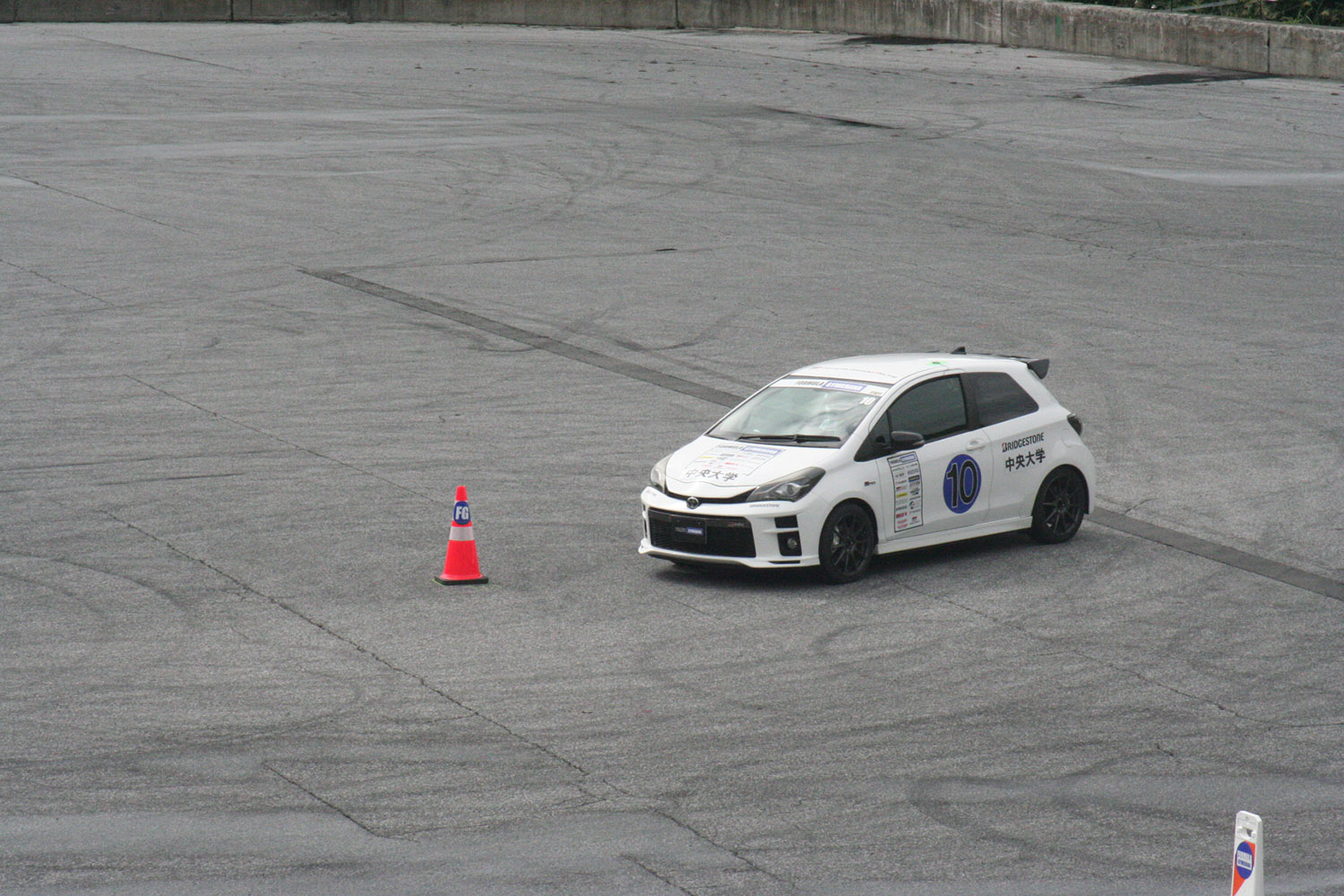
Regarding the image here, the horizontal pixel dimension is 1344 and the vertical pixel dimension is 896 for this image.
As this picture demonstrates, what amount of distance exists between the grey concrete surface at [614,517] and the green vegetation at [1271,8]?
284 inches

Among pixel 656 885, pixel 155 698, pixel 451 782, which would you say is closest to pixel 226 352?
pixel 155 698

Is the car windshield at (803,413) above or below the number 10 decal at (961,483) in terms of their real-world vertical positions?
above

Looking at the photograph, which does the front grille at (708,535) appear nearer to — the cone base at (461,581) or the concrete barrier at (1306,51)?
the cone base at (461,581)

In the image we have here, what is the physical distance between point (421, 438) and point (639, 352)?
429cm

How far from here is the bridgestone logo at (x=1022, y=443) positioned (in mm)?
13219

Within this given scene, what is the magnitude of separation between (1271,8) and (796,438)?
3444 cm

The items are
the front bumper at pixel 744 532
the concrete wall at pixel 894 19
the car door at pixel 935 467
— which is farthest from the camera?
the concrete wall at pixel 894 19

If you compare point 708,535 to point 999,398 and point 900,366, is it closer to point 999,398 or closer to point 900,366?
point 900,366

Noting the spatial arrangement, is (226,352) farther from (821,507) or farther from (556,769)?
(556,769)

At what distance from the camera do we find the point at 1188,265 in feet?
81.7

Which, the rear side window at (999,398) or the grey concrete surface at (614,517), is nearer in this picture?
the grey concrete surface at (614,517)

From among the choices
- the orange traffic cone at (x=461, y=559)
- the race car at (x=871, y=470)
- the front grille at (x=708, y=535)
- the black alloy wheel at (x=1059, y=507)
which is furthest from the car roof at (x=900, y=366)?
the orange traffic cone at (x=461, y=559)

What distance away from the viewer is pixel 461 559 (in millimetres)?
12180

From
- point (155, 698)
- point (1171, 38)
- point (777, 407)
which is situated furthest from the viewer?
point (1171, 38)
